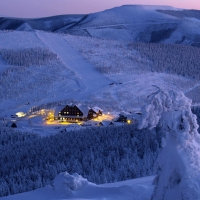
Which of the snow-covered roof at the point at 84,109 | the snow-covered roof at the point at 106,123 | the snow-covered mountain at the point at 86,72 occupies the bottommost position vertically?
the snow-covered roof at the point at 106,123

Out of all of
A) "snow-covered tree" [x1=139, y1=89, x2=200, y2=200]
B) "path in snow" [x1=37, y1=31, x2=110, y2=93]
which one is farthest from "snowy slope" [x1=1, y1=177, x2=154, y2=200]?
"path in snow" [x1=37, y1=31, x2=110, y2=93]

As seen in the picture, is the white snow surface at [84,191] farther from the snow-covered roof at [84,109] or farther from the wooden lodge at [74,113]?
the snow-covered roof at [84,109]

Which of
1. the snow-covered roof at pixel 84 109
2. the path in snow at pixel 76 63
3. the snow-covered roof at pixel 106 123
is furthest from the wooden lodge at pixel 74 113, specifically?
the path in snow at pixel 76 63

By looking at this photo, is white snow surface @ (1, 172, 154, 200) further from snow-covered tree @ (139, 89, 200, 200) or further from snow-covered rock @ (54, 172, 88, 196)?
snow-covered tree @ (139, 89, 200, 200)

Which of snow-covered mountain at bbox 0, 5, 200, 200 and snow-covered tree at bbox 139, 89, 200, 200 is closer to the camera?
snow-covered tree at bbox 139, 89, 200, 200

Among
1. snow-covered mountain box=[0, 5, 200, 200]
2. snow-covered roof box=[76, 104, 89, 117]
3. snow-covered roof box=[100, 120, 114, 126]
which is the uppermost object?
snow-covered mountain box=[0, 5, 200, 200]

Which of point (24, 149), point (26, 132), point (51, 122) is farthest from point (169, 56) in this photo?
point (24, 149)

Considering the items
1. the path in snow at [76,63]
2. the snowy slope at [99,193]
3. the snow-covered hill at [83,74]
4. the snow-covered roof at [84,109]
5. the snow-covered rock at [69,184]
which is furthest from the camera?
the path in snow at [76,63]

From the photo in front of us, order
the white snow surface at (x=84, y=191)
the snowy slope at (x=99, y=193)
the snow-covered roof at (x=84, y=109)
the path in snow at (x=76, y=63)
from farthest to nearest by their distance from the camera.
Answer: the path in snow at (x=76, y=63)
the snow-covered roof at (x=84, y=109)
the white snow surface at (x=84, y=191)
the snowy slope at (x=99, y=193)
